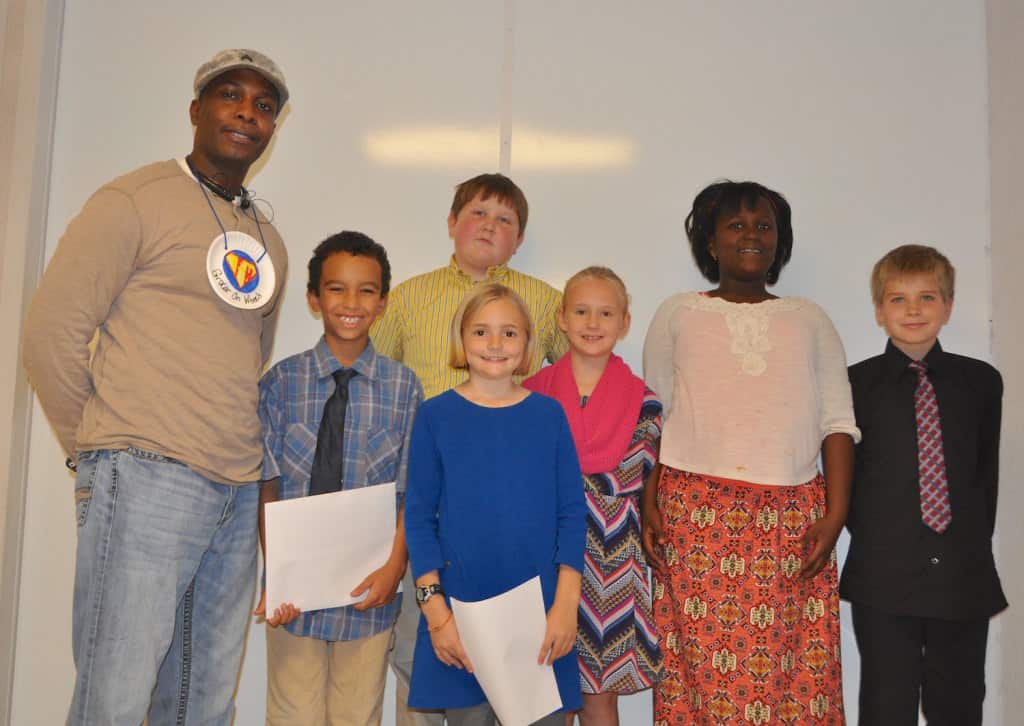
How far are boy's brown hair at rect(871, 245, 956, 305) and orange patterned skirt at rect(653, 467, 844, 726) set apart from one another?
70 centimetres

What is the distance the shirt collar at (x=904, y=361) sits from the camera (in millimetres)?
2342

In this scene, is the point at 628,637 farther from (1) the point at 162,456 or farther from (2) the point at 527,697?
(1) the point at 162,456

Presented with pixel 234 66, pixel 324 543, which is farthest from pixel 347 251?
pixel 324 543

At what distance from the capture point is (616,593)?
6.98ft

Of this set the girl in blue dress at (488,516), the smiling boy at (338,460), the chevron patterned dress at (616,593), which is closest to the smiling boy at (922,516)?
the chevron patterned dress at (616,593)

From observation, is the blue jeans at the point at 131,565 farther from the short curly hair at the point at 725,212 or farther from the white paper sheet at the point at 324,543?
the short curly hair at the point at 725,212

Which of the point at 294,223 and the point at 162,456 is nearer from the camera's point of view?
A: the point at 162,456

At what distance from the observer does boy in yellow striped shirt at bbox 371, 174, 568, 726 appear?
244 centimetres

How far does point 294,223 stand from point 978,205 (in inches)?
105

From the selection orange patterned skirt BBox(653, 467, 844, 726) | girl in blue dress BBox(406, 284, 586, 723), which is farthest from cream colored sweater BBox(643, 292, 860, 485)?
girl in blue dress BBox(406, 284, 586, 723)

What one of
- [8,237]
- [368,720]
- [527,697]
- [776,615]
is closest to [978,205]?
[776,615]

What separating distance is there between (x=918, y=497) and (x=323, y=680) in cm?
174

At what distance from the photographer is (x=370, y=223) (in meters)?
2.99

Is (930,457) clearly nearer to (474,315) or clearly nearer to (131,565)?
(474,315)
